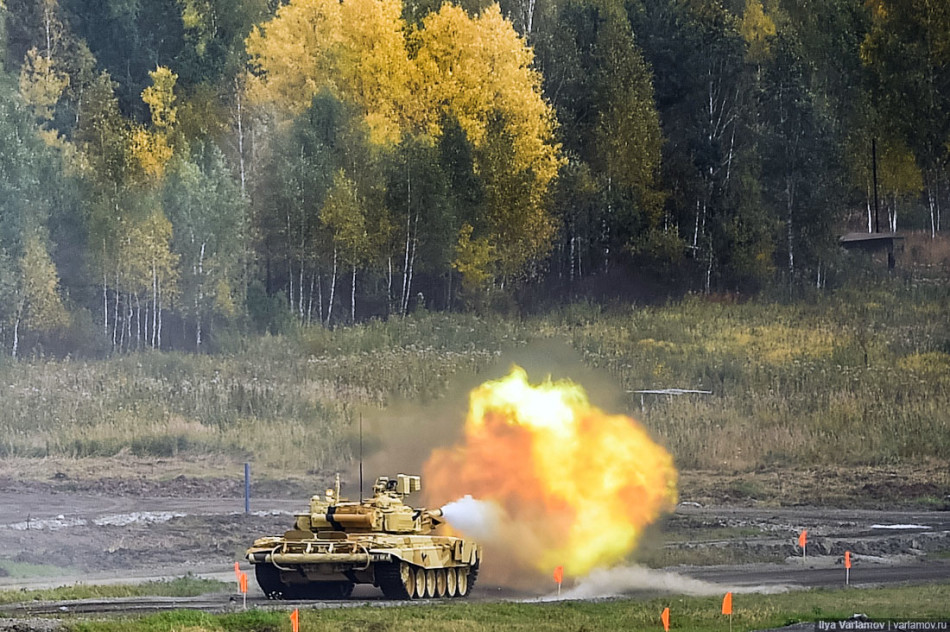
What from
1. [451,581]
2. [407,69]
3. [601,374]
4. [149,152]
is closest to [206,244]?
[149,152]

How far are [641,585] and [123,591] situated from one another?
34.9 ft

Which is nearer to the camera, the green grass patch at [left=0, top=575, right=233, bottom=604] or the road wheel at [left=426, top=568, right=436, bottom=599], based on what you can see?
the green grass patch at [left=0, top=575, right=233, bottom=604]

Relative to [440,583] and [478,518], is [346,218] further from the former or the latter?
[440,583]

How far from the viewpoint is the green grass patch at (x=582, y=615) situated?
82.2 feet

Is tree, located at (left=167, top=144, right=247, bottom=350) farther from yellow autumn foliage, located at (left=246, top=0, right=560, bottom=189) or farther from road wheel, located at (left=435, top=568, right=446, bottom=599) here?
road wheel, located at (left=435, top=568, right=446, bottom=599)

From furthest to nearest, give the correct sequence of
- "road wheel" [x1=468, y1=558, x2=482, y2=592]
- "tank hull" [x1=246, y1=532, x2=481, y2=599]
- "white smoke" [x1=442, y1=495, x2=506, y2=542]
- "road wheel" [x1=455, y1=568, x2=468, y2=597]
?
"white smoke" [x1=442, y1=495, x2=506, y2=542]
"road wheel" [x1=468, y1=558, x2=482, y2=592]
"road wheel" [x1=455, y1=568, x2=468, y2=597]
"tank hull" [x1=246, y1=532, x2=481, y2=599]

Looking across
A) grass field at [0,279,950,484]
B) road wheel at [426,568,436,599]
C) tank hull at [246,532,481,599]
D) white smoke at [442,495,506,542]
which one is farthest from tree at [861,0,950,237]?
road wheel at [426,568,436,599]

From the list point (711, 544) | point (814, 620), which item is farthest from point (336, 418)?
point (814, 620)

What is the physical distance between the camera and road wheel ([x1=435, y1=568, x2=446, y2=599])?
30.7 metres

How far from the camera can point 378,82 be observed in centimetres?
6844

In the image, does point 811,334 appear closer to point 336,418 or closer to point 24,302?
point 336,418

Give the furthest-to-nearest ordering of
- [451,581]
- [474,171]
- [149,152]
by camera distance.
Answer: [149,152], [474,171], [451,581]

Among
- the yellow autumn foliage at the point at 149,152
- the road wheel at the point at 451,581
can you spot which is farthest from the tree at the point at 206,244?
the road wheel at the point at 451,581

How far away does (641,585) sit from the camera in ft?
105
